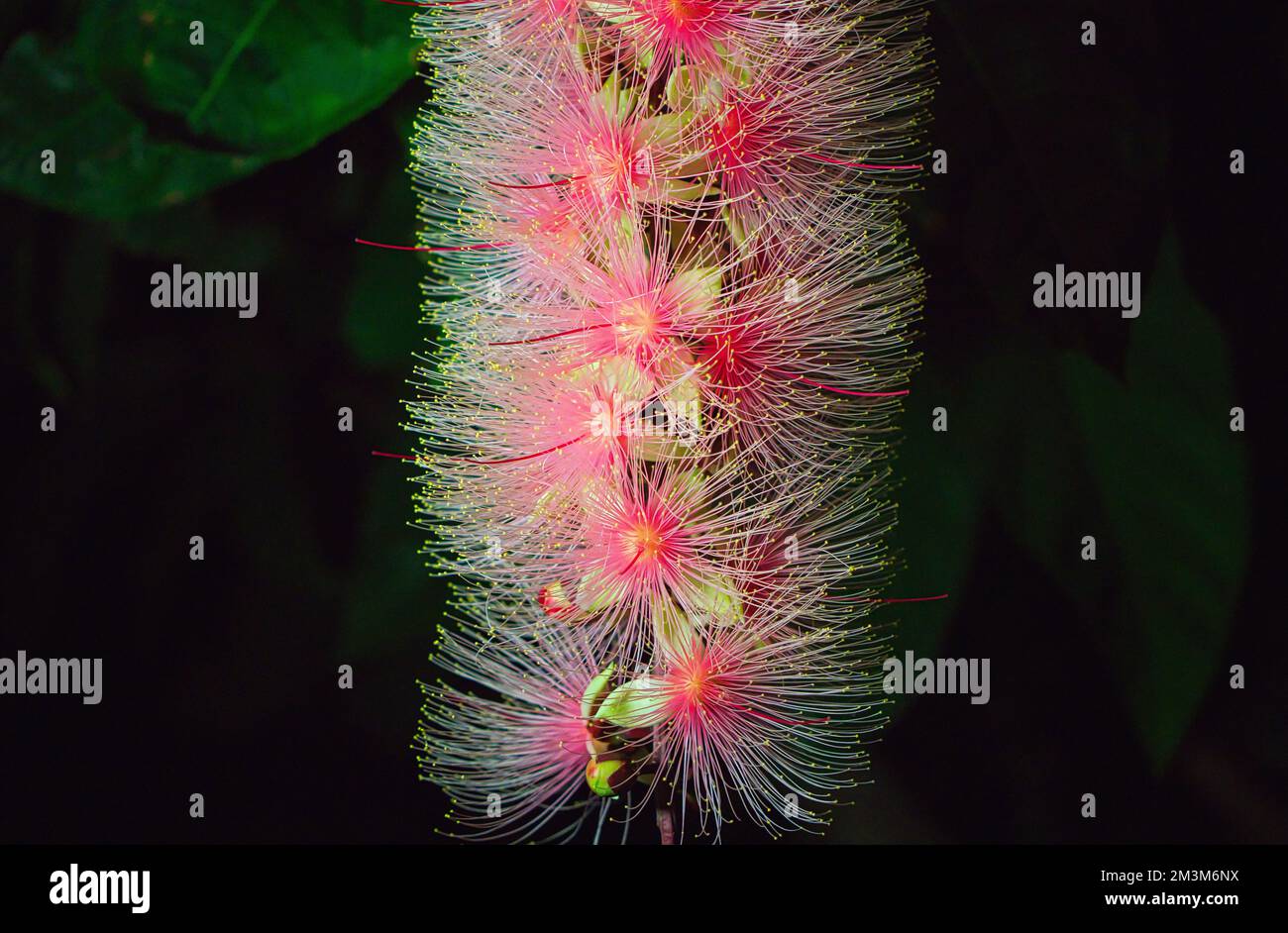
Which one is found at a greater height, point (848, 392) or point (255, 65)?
point (255, 65)

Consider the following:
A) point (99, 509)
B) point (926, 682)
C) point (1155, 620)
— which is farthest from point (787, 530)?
point (99, 509)

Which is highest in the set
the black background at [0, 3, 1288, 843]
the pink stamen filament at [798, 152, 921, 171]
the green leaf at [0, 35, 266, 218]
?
the green leaf at [0, 35, 266, 218]

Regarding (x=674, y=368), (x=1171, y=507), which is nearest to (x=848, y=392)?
(x=674, y=368)

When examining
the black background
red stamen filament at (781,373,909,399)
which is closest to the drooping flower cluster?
red stamen filament at (781,373,909,399)

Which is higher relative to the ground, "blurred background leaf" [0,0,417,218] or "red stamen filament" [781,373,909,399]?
"blurred background leaf" [0,0,417,218]

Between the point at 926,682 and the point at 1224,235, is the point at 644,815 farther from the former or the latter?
the point at 1224,235

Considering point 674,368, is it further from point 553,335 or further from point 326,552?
point 326,552

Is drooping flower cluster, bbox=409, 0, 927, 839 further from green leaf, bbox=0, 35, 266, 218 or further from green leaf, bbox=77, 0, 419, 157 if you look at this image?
green leaf, bbox=0, 35, 266, 218
